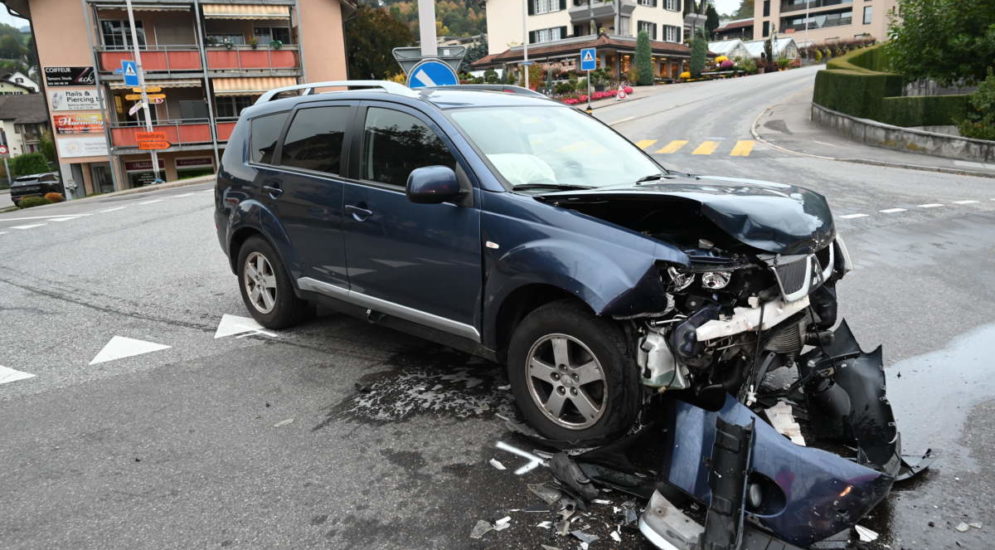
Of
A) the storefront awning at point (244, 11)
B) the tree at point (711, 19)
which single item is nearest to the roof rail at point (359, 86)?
the storefront awning at point (244, 11)

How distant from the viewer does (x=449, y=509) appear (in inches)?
127

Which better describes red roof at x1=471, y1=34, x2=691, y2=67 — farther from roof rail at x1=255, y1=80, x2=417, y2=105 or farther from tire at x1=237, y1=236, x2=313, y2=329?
tire at x1=237, y1=236, x2=313, y2=329

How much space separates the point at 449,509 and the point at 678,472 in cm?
103

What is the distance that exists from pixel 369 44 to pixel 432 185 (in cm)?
5417

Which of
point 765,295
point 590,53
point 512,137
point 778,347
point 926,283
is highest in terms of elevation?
point 590,53

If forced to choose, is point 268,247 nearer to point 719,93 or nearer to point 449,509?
point 449,509

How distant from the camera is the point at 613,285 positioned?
10.7ft

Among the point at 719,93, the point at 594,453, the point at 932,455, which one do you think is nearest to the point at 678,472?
the point at 594,453

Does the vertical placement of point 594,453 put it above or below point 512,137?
below

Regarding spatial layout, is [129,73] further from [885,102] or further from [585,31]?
[585,31]

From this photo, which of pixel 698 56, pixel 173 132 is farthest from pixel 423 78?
pixel 698 56

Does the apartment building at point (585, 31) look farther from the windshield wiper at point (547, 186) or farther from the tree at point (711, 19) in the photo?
the windshield wiper at point (547, 186)

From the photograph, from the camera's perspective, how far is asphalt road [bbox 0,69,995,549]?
10.3 feet

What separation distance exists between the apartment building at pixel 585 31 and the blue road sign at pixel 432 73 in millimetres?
56553
